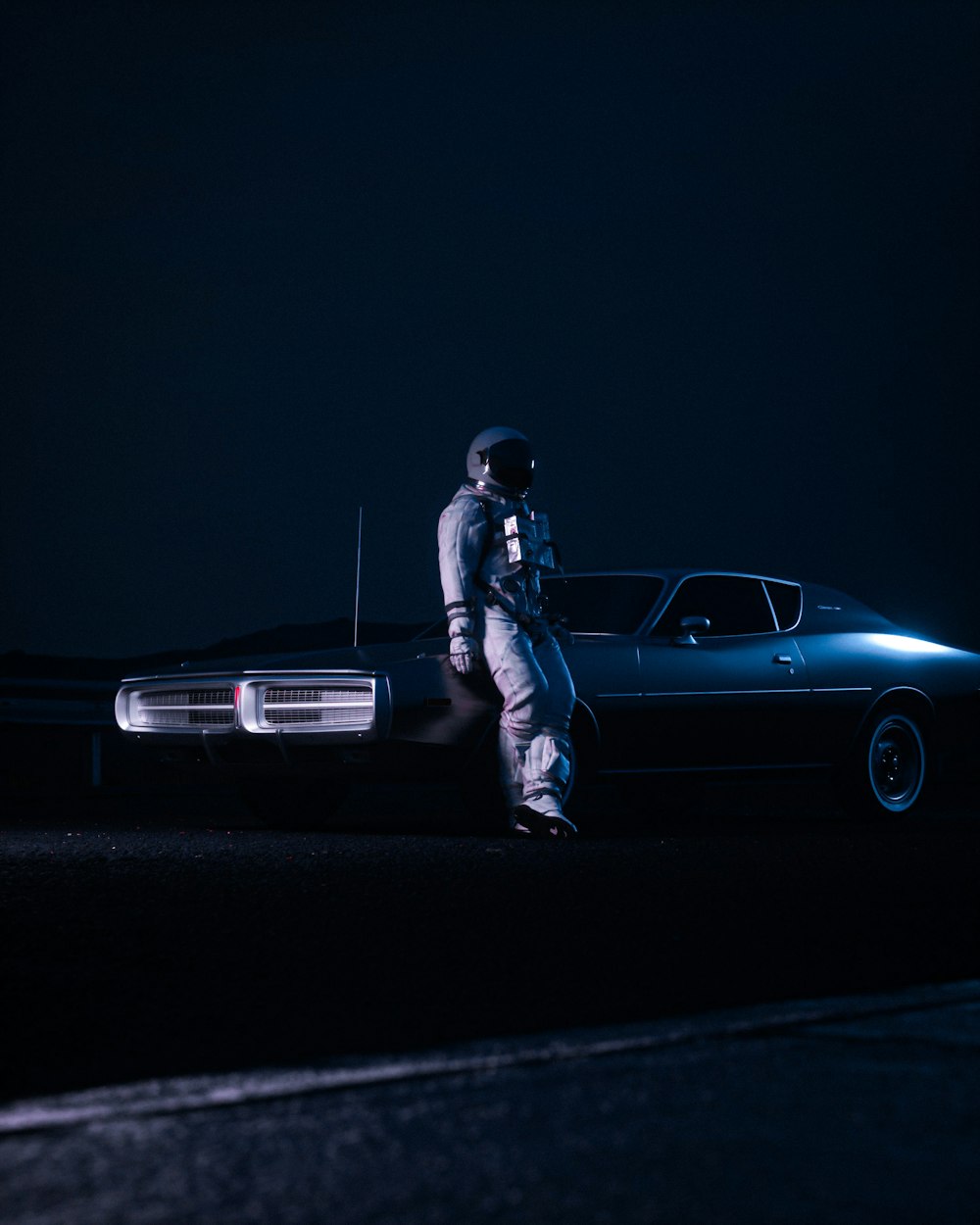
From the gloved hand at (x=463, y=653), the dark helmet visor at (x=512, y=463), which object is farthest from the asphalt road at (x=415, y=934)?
the dark helmet visor at (x=512, y=463)

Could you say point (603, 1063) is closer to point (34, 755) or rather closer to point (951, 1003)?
point (951, 1003)

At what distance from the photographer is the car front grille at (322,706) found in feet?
29.2

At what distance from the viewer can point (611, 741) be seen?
971cm

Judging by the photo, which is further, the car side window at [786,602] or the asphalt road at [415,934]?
the car side window at [786,602]

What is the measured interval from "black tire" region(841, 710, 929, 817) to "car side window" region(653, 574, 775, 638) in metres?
1.00

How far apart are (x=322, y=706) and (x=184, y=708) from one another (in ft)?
Answer: 3.18

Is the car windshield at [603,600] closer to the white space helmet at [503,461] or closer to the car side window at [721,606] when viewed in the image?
the car side window at [721,606]

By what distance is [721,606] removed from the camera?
10602 millimetres

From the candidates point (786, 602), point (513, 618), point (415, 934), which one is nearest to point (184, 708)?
point (513, 618)

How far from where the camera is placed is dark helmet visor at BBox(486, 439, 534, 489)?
9828mm

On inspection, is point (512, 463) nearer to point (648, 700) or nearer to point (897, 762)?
point (648, 700)

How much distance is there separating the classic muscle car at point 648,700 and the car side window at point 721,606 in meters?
0.01

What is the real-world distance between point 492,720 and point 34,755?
1266 cm

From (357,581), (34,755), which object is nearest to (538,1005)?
(357,581)
